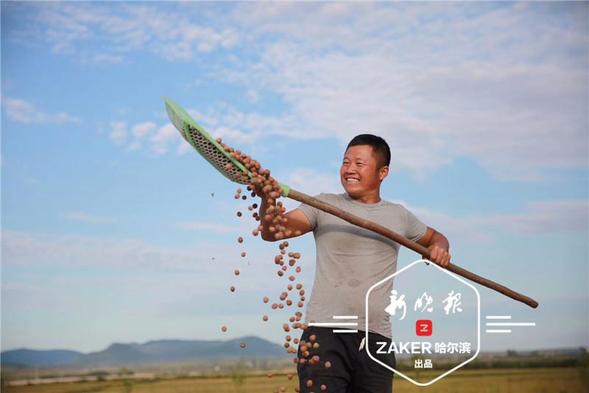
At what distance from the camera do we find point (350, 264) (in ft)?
10.4

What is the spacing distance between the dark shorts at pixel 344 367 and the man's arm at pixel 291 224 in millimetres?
351

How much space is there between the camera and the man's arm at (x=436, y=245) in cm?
337

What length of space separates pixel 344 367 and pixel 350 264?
0.37m

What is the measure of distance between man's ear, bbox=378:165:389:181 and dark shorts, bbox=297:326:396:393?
61 cm

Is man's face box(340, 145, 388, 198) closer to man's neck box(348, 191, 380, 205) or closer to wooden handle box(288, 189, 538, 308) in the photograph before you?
man's neck box(348, 191, 380, 205)

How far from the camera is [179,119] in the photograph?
318cm

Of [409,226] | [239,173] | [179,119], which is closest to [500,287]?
[409,226]

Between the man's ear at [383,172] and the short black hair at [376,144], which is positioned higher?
the short black hair at [376,144]

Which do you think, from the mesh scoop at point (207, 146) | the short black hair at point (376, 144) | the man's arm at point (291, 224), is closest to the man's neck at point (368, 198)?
the short black hair at point (376, 144)

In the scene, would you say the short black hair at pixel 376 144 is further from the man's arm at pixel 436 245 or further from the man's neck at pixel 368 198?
the man's arm at pixel 436 245

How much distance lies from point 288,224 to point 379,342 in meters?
0.53

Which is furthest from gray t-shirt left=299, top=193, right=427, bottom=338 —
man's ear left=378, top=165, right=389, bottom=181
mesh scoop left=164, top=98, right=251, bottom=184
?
mesh scoop left=164, top=98, right=251, bottom=184

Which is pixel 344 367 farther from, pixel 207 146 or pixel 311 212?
pixel 207 146

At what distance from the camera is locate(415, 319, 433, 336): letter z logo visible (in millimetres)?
3787
